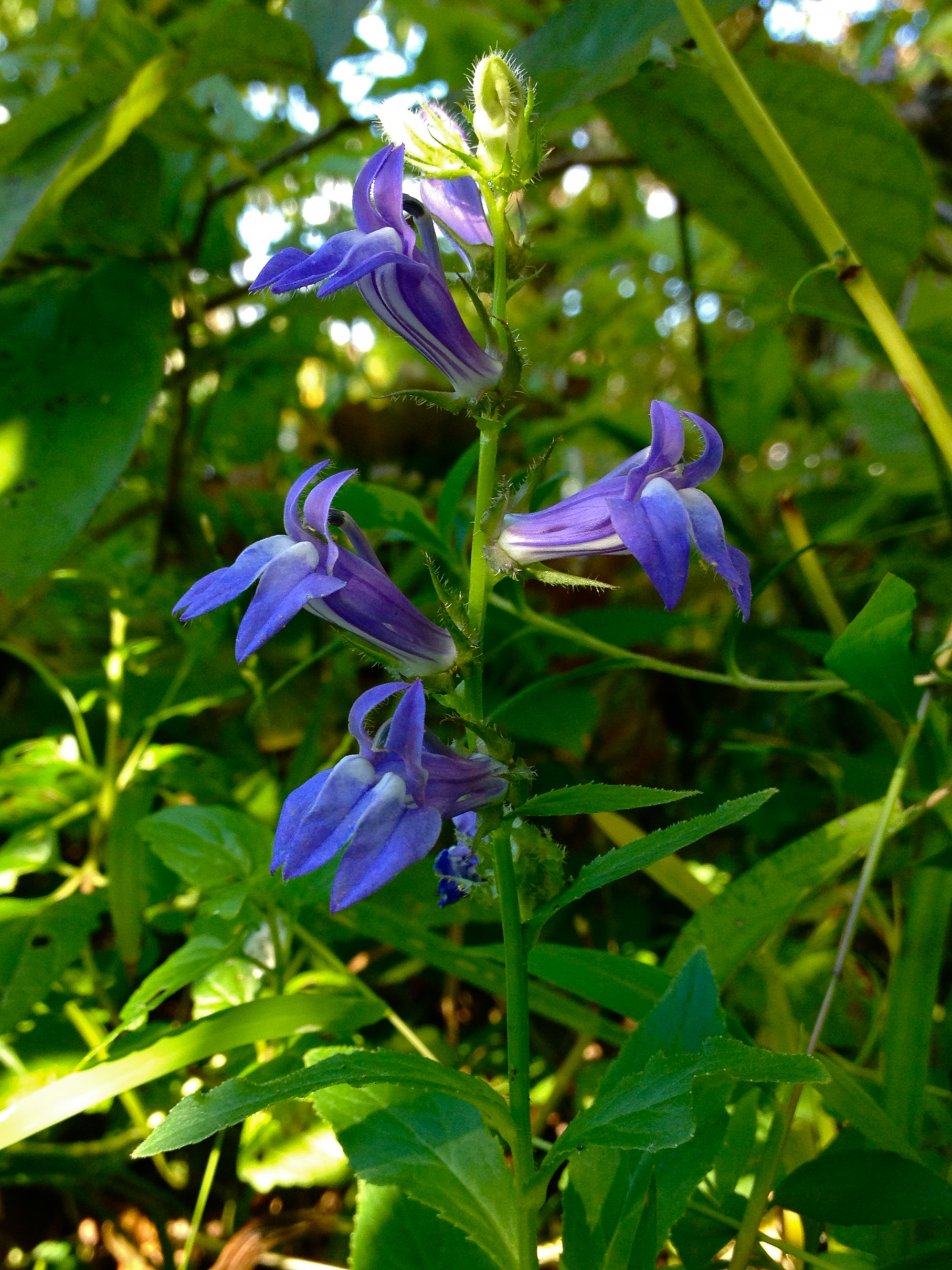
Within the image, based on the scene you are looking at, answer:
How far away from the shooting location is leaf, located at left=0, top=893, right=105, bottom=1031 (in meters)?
0.83

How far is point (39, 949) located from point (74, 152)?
866 mm

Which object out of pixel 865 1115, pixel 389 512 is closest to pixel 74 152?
pixel 389 512

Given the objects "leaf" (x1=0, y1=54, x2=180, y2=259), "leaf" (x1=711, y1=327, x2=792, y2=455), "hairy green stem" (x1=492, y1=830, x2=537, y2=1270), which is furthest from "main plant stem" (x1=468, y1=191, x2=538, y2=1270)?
"leaf" (x1=711, y1=327, x2=792, y2=455)

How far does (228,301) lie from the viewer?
1531 mm

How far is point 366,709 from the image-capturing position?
58cm

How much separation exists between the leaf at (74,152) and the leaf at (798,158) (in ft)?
2.00

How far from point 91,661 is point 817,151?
4.26 ft

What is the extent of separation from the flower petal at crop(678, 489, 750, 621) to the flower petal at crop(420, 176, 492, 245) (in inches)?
10.1

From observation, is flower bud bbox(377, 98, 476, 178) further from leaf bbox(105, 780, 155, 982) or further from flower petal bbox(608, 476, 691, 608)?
leaf bbox(105, 780, 155, 982)

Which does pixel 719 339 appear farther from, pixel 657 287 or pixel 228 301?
pixel 228 301

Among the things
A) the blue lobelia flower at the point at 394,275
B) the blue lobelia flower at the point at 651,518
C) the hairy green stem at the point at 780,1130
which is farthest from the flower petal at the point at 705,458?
the hairy green stem at the point at 780,1130

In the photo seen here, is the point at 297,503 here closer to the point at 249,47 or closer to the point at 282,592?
the point at 282,592

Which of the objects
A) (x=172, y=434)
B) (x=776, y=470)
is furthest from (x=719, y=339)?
(x=172, y=434)

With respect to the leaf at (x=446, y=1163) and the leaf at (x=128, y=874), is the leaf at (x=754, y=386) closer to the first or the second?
the leaf at (x=128, y=874)
